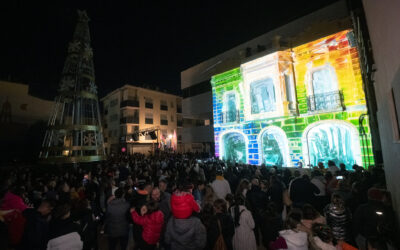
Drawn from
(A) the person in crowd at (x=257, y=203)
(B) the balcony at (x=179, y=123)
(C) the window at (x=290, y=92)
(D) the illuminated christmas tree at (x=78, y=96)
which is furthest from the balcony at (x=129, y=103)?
(A) the person in crowd at (x=257, y=203)

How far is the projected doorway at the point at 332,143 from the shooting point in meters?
10.2

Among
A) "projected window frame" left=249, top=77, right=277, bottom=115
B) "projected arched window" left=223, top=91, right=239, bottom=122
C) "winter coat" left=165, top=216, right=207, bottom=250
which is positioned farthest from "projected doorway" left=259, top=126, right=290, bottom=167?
"winter coat" left=165, top=216, right=207, bottom=250

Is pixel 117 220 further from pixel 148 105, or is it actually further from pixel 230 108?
pixel 148 105

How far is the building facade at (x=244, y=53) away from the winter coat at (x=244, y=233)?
13016mm

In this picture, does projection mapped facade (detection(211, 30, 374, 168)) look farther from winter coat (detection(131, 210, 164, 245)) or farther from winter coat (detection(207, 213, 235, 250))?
winter coat (detection(131, 210, 164, 245))

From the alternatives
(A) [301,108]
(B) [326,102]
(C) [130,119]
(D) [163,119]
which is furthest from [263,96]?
(D) [163,119]

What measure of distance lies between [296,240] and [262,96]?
12486 millimetres

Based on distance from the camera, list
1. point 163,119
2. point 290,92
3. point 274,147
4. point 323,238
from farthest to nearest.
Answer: point 163,119
point 274,147
point 290,92
point 323,238

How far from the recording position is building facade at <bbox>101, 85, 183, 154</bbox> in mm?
31531

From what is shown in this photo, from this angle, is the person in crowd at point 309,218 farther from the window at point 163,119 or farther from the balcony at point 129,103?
the window at point 163,119

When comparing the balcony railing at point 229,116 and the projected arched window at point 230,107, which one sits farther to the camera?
the projected arched window at point 230,107

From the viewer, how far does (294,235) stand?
251 centimetres

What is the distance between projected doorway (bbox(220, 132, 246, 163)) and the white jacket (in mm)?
13401

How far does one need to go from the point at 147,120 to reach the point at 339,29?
97.4 ft
